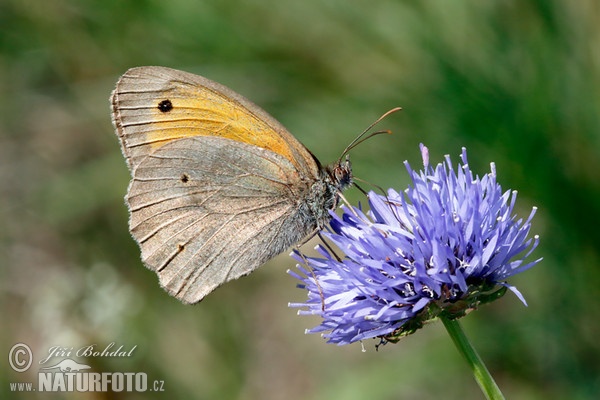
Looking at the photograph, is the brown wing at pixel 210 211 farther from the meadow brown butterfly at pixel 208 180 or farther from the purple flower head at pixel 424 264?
the purple flower head at pixel 424 264

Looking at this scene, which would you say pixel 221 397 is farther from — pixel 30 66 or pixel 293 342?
pixel 30 66

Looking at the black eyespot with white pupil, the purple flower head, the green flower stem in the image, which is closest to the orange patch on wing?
the black eyespot with white pupil

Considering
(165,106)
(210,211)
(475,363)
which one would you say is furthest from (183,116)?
(475,363)

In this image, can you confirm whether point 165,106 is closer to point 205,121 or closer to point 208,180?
point 205,121

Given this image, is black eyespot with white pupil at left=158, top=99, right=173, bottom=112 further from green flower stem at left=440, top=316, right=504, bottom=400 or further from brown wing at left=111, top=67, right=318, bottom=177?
green flower stem at left=440, top=316, right=504, bottom=400

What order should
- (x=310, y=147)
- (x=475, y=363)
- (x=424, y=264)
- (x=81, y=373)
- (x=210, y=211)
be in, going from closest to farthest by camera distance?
(x=475, y=363) → (x=424, y=264) → (x=210, y=211) → (x=81, y=373) → (x=310, y=147)
